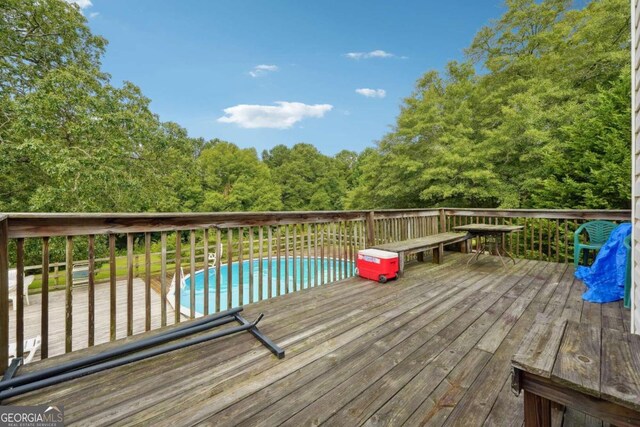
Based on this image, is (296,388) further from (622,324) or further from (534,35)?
(534,35)

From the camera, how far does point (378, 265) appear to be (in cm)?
341

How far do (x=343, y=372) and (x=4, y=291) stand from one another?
186 centimetres

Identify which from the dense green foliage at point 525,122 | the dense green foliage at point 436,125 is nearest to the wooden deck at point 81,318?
the dense green foliage at point 436,125

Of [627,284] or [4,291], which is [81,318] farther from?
[627,284]

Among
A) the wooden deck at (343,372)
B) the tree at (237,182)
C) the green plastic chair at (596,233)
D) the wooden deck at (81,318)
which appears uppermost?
the tree at (237,182)

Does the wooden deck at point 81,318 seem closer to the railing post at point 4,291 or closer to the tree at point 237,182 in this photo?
the railing post at point 4,291

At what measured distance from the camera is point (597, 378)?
31.7 inches

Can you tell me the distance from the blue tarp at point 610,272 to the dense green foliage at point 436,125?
13.6 feet

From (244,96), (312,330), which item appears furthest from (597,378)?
(244,96)

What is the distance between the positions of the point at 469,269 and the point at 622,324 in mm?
1807

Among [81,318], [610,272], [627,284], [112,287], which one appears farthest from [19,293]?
[81,318]

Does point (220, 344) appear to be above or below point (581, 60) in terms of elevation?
below

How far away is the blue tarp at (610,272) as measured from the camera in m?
2.72

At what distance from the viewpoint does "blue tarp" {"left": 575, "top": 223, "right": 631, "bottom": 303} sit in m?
2.72
